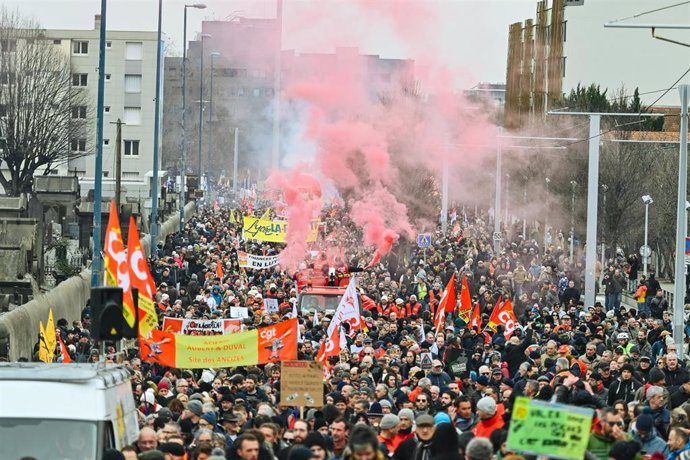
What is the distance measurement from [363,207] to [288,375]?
3783cm

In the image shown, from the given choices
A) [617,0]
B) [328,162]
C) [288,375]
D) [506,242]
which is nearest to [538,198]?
[506,242]

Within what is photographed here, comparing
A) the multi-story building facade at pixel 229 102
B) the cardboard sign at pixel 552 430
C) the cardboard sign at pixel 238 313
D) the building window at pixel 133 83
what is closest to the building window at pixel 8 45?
the multi-story building facade at pixel 229 102

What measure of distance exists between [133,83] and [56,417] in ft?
296

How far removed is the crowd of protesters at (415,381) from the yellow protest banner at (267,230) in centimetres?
413

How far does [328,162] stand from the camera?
54875mm

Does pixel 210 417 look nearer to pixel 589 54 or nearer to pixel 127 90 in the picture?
pixel 589 54

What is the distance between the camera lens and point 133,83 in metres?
99.2

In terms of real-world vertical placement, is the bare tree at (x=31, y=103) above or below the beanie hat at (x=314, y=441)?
above

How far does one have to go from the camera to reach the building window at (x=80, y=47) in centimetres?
9706

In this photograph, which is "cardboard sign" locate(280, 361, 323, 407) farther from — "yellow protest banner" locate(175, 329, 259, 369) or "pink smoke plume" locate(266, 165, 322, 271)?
"pink smoke plume" locate(266, 165, 322, 271)

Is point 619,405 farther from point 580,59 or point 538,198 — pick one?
point 580,59

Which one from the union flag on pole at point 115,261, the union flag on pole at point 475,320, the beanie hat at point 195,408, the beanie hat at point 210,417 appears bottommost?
the union flag on pole at point 475,320

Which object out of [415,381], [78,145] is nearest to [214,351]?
[415,381]

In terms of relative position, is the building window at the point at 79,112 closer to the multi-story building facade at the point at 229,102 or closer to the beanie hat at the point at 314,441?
the multi-story building facade at the point at 229,102
